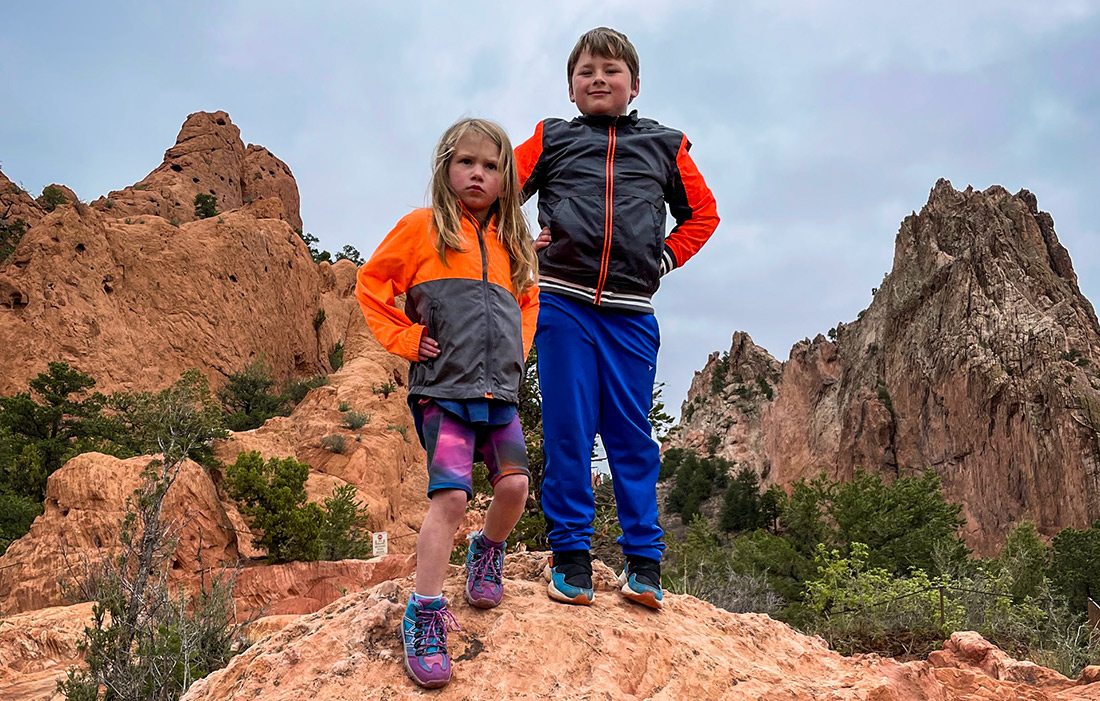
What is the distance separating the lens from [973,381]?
1452 inches

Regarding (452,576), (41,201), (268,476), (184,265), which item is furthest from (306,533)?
(41,201)

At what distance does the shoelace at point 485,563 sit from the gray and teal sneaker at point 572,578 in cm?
21

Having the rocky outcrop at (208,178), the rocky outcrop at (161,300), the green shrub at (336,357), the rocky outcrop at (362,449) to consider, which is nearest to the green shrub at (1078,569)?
the rocky outcrop at (362,449)

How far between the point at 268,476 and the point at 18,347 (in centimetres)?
1485

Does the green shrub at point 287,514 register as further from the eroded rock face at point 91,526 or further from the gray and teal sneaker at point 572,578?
the gray and teal sneaker at point 572,578

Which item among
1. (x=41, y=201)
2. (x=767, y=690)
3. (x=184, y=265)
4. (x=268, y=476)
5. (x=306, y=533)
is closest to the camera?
(x=767, y=690)

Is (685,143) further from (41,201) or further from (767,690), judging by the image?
(41,201)

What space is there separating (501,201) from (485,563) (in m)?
1.14

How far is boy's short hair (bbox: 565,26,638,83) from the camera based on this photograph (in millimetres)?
2912

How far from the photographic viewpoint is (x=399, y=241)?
2.46m

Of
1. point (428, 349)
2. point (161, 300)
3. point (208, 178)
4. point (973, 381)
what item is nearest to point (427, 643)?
point (428, 349)

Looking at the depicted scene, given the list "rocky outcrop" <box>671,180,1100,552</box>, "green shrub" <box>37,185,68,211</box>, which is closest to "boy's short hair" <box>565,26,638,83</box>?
"rocky outcrop" <box>671,180,1100,552</box>

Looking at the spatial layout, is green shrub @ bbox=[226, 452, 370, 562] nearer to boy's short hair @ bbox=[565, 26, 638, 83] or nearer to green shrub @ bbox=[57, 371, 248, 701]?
green shrub @ bbox=[57, 371, 248, 701]

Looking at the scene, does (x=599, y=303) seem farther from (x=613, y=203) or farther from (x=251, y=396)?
(x=251, y=396)
